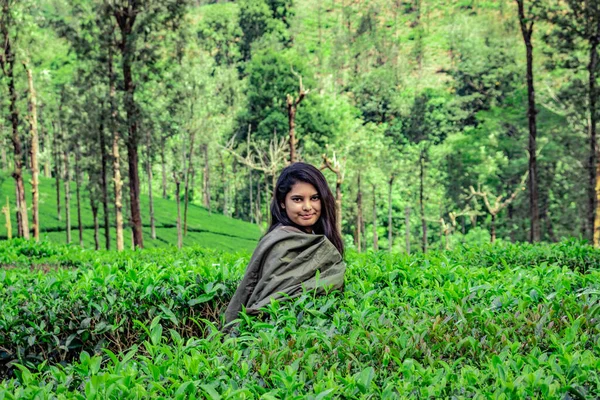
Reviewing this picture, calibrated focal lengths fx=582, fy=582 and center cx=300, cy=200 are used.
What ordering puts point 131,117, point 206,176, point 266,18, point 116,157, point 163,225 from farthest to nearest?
point 266,18
point 206,176
point 163,225
point 116,157
point 131,117

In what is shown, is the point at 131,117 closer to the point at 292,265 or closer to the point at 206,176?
the point at 292,265

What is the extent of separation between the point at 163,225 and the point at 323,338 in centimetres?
4806

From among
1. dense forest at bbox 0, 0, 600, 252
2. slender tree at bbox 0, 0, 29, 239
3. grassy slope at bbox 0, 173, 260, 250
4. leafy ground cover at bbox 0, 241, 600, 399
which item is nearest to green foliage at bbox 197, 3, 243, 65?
dense forest at bbox 0, 0, 600, 252

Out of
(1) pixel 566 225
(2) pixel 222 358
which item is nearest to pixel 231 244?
(1) pixel 566 225

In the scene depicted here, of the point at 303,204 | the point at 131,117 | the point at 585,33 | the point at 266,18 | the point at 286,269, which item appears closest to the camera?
the point at 286,269

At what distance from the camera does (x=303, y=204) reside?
410 cm

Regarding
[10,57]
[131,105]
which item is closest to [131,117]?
[131,105]

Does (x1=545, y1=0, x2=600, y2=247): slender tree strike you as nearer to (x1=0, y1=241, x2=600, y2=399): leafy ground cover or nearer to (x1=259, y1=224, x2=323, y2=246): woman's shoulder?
(x1=0, y1=241, x2=600, y2=399): leafy ground cover

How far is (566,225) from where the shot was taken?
3588 cm

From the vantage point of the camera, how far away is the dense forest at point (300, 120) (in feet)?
64.8

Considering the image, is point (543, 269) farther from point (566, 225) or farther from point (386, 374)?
point (566, 225)

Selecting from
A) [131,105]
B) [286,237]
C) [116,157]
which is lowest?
[286,237]

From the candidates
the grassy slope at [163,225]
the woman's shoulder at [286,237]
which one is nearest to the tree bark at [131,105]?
the woman's shoulder at [286,237]

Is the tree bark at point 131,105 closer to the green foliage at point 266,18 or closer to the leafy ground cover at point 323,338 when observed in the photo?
the leafy ground cover at point 323,338
